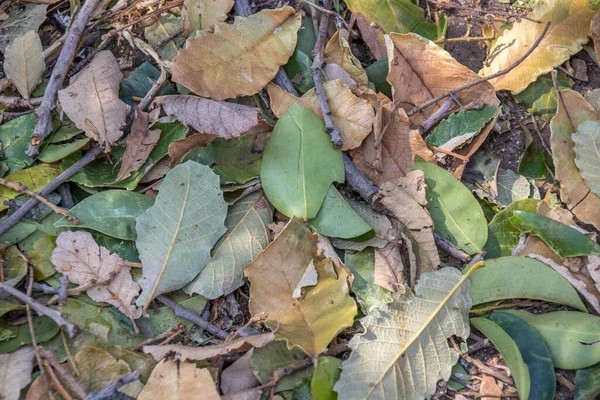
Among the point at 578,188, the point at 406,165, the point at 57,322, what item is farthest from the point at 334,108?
the point at 57,322

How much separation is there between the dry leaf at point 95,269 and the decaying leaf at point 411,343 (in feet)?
1.75

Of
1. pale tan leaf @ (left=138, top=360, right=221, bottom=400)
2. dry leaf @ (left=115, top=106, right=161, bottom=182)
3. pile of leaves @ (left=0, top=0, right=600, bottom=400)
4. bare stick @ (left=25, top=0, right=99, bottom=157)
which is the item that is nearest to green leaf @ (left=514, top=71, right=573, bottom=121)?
pile of leaves @ (left=0, top=0, right=600, bottom=400)

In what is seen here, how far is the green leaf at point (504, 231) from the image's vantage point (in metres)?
1.40

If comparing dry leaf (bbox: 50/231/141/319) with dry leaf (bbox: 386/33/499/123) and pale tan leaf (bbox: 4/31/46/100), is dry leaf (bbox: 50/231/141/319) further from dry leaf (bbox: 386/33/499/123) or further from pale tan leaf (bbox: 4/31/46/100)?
dry leaf (bbox: 386/33/499/123)

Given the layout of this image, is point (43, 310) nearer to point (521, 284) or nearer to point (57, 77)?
point (57, 77)

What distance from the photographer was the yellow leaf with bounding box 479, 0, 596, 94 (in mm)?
1578

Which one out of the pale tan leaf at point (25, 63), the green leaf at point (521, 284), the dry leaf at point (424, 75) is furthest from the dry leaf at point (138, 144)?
the green leaf at point (521, 284)

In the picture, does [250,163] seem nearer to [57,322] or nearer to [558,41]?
[57,322]

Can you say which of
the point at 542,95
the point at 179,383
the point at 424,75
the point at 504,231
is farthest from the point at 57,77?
the point at 542,95

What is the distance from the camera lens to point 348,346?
123cm

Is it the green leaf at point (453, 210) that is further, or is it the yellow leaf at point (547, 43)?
the yellow leaf at point (547, 43)

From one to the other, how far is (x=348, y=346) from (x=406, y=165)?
0.51m

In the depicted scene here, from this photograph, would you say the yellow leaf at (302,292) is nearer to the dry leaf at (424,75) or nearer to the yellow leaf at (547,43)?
the dry leaf at (424,75)

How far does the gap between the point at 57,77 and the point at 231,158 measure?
52 cm
